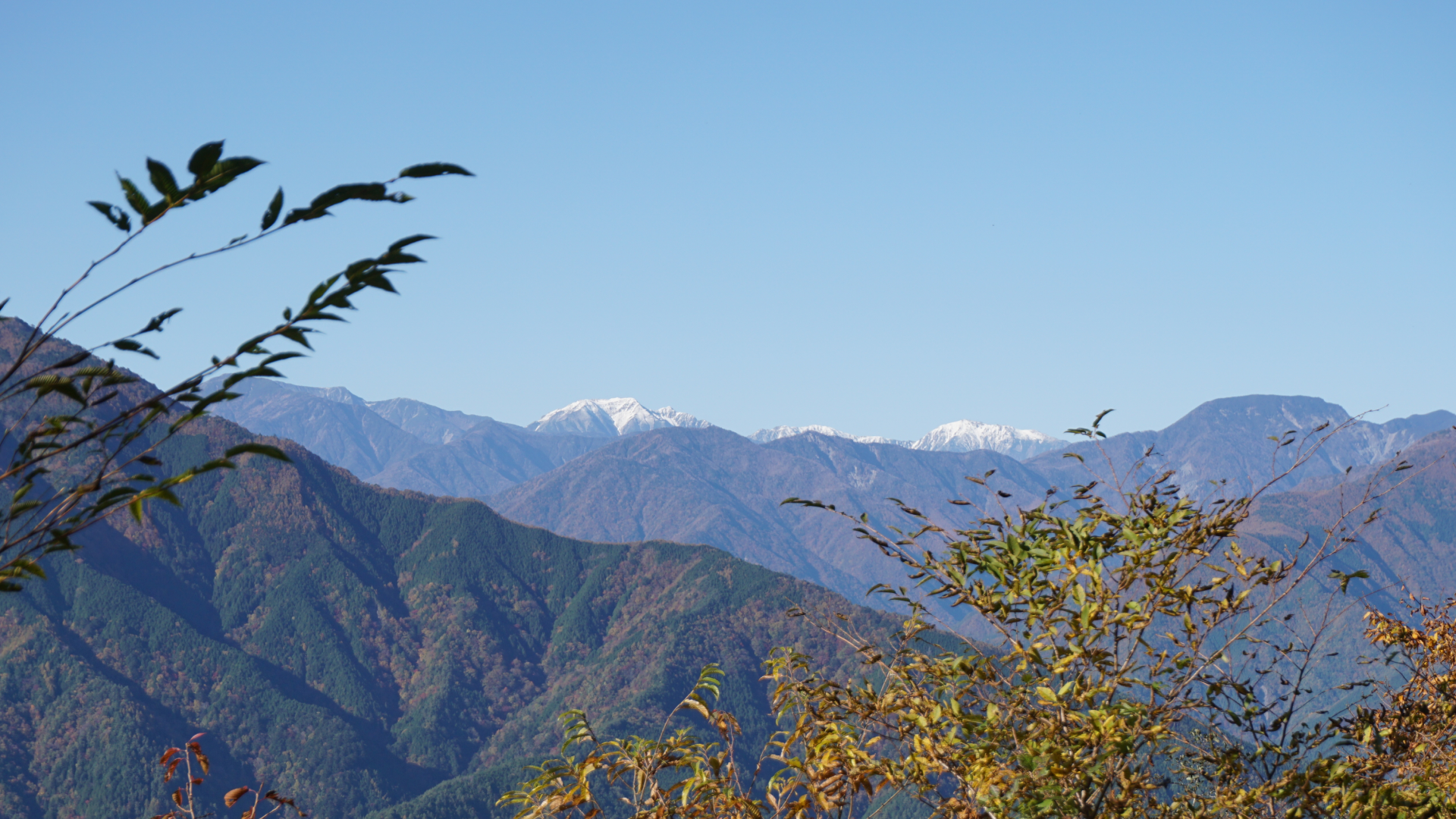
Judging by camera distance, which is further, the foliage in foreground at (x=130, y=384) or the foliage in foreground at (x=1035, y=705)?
the foliage in foreground at (x=1035, y=705)

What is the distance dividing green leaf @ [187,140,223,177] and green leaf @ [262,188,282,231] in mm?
179

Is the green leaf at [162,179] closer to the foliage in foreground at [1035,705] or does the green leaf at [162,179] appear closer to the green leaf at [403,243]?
the green leaf at [403,243]

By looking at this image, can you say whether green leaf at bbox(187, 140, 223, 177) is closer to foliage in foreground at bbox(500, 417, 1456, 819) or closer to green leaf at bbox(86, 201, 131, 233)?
green leaf at bbox(86, 201, 131, 233)

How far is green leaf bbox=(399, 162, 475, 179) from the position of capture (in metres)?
3.08

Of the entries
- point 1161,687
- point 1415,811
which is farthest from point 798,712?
point 1415,811

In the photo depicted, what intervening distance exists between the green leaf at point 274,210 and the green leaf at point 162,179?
10.0 inches

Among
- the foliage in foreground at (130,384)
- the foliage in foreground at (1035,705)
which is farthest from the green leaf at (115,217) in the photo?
the foliage in foreground at (1035,705)

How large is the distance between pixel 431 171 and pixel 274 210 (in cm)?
45

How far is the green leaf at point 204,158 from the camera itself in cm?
297

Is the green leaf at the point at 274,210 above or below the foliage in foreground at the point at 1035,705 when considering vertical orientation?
above

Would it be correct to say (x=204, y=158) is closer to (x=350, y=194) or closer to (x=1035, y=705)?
(x=350, y=194)

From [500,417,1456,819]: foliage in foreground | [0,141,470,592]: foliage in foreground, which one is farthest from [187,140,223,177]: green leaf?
[500,417,1456,819]: foliage in foreground

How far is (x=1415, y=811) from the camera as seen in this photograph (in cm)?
626

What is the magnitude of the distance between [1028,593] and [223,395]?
4.75 meters
